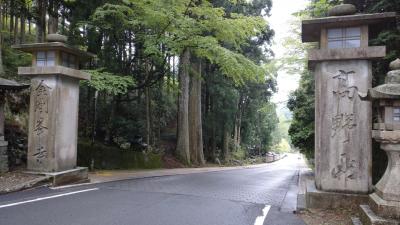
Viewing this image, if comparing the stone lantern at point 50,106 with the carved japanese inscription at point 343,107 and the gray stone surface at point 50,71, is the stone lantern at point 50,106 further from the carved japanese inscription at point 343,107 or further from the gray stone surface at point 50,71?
the carved japanese inscription at point 343,107

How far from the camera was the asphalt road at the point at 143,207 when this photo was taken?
6.23m

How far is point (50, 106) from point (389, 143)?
8.54 m

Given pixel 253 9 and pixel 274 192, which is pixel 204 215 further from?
pixel 253 9

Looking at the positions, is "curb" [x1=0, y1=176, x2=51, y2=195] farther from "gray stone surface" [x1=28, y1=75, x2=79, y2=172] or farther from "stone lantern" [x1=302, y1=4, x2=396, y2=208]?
"stone lantern" [x1=302, y1=4, x2=396, y2=208]

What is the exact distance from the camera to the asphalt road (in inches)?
245

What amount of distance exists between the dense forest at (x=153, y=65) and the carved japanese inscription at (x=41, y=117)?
6.10ft

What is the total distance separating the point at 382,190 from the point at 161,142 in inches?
774

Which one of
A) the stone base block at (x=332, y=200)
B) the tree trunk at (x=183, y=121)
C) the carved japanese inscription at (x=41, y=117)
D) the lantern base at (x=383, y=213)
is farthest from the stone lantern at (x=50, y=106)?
the tree trunk at (x=183, y=121)

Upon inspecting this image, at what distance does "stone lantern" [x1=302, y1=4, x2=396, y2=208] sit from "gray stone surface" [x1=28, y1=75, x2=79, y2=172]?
22.5 feet

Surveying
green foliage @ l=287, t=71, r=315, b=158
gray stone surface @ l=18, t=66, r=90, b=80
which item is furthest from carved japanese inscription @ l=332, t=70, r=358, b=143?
gray stone surface @ l=18, t=66, r=90, b=80

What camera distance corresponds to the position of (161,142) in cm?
2453

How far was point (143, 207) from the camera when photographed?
7273mm

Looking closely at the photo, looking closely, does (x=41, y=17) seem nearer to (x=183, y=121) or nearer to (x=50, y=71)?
(x=50, y=71)

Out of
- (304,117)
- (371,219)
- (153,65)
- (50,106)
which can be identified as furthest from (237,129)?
(371,219)
